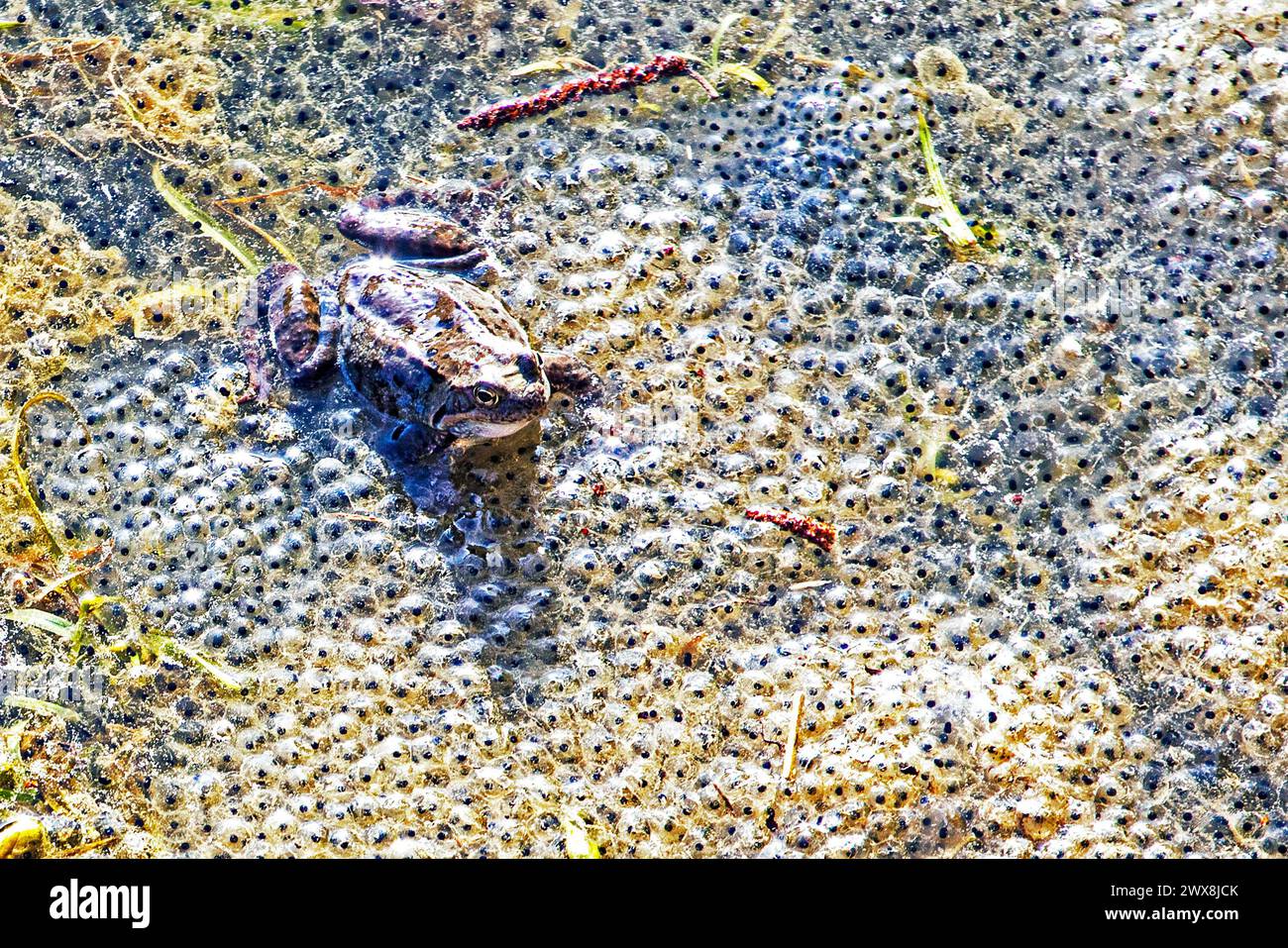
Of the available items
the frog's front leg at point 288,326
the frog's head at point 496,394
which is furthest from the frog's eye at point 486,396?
the frog's front leg at point 288,326

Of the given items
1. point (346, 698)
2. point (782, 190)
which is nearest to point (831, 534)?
point (782, 190)

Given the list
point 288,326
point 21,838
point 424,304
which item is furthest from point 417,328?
point 21,838

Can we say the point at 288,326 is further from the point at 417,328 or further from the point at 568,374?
the point at 568,374

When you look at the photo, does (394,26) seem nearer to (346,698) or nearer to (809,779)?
(346,698)

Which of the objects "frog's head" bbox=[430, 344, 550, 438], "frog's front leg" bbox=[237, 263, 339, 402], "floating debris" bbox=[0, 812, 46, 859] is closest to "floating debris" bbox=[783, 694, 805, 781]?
"frog's head" bbox=[430, 344, 550, 438]

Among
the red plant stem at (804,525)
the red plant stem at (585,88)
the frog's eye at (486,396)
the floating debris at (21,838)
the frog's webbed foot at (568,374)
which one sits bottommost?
the floating debris at (21,838)

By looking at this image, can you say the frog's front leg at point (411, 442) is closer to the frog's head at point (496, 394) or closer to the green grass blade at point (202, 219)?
the frog's head at point (496, 394)
